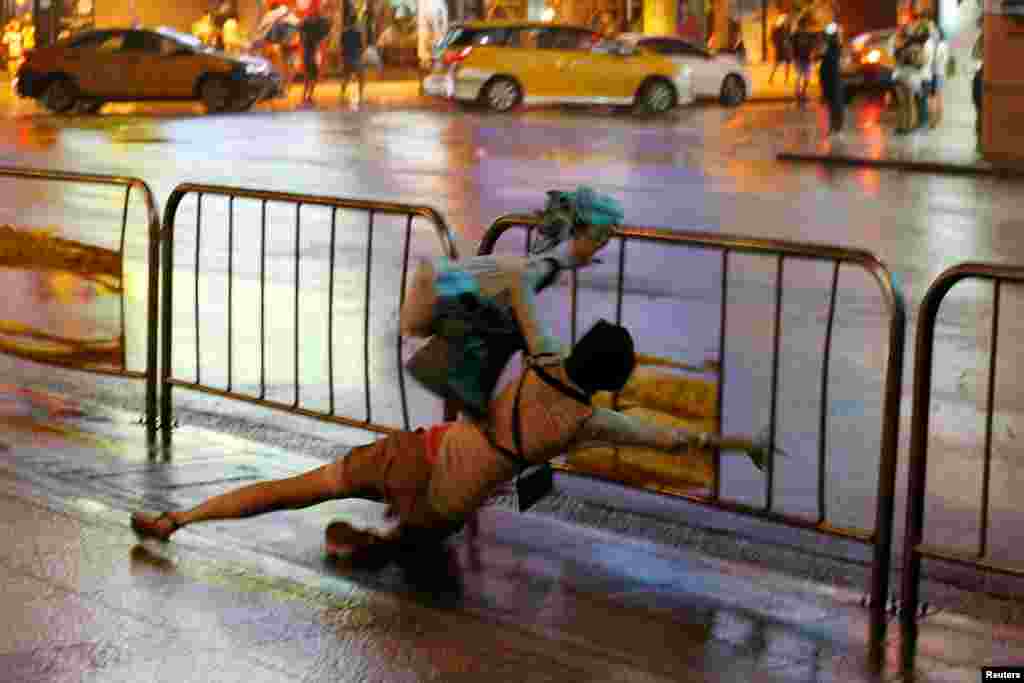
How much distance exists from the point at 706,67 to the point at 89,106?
40.6 ft

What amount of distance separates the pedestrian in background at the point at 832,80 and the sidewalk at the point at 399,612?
2261cm

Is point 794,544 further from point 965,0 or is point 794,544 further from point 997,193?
point 965,0

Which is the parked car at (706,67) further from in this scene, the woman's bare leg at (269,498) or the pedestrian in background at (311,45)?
the woman's bare leg at (269,498)

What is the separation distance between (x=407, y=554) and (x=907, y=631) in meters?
1.77

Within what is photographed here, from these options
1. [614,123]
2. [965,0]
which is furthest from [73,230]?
[965,0]

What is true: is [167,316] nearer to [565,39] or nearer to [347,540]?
[347,540]

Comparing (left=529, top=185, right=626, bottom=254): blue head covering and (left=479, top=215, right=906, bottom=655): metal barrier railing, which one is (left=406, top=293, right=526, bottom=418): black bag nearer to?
(left=529, top=185, right=626, bottom=254): blue head covering

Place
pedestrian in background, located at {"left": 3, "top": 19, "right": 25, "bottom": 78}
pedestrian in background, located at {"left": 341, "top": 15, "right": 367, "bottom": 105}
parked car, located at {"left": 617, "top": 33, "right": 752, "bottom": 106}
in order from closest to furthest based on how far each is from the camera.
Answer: parked car, located at {"left": 617, "top": 33, "right": 752, "bottom": 106}, pedestrian in background, located at {"left": 341, "top": 15, "right": 367, "bottom": 105}, pedestrian in background, located at {"left": 3, "top": 19, "right": 25, "bottom": 78}

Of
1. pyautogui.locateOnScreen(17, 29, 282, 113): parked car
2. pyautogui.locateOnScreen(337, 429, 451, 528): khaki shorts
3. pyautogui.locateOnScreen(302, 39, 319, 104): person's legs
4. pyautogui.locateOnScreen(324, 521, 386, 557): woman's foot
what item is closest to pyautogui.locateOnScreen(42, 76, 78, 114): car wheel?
pyautogui.locateOnScreen(17, 29, 282, 113): parked car

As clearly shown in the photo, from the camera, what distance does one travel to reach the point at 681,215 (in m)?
18.1

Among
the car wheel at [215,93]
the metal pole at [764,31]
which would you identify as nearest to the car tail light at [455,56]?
the car wheel at [215,93]

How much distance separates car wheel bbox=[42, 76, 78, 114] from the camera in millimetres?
35906

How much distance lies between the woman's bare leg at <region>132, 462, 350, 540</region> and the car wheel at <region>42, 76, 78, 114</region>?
30605mm

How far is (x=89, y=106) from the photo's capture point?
36.7 meters
